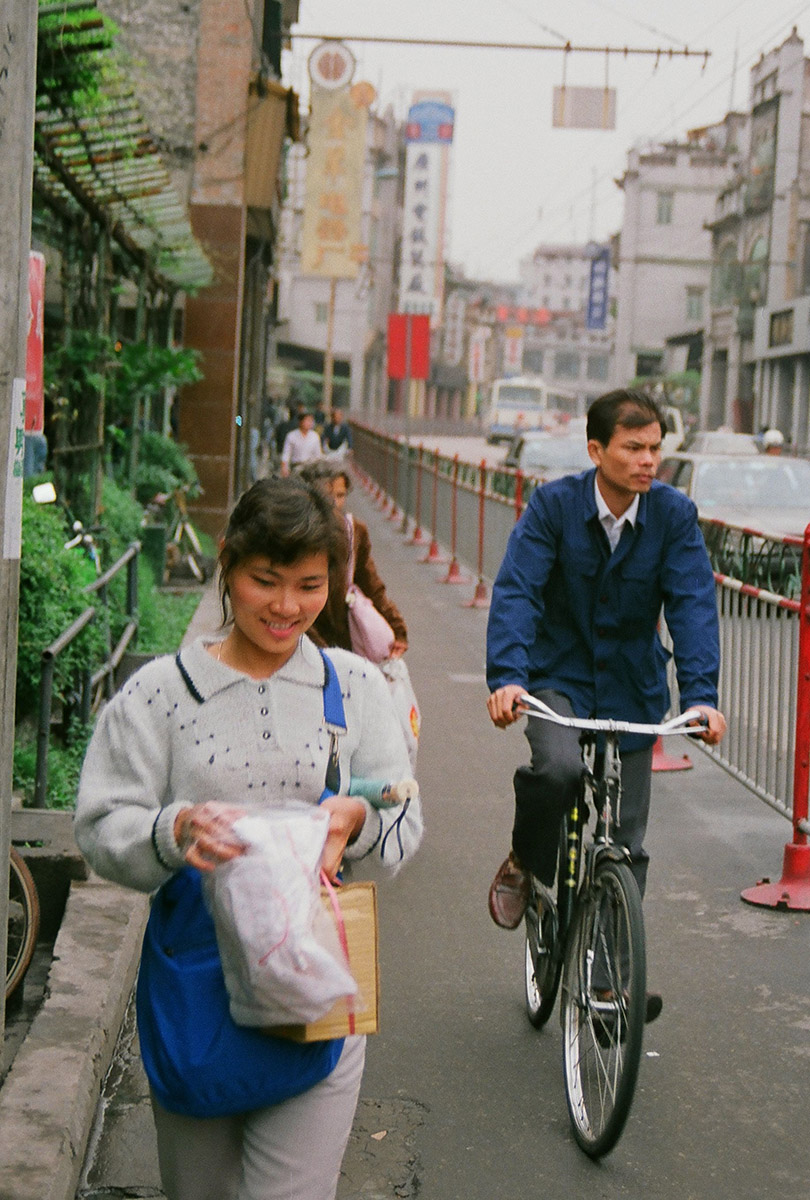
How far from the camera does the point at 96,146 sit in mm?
11281

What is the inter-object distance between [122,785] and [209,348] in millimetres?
16623

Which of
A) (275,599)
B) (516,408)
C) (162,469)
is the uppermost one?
(516,408)

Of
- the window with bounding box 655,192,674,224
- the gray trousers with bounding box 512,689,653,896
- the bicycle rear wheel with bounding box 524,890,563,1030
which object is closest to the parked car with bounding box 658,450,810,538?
the bicycle rear wheel with bounding box 524,890,563,1030

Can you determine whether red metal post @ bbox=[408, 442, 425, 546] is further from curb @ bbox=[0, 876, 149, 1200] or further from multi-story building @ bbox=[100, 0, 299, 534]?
curb @ bbox=[0, 876, 149, 1200]

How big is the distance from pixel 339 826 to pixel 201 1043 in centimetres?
41

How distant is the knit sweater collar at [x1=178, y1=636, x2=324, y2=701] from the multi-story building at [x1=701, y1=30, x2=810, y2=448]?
52557 mm

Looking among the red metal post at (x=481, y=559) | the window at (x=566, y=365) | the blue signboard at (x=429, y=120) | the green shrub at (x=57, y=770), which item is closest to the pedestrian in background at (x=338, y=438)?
the red metal post at (x=481, y=559)

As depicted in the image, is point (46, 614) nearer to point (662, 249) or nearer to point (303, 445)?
point (303, 445)

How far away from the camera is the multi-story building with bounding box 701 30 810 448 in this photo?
188 ft

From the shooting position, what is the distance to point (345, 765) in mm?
2807

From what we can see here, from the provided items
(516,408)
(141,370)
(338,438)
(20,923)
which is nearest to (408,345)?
(338,438)

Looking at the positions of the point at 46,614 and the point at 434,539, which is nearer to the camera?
the point at 46,614

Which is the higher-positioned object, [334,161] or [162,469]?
[334,161]

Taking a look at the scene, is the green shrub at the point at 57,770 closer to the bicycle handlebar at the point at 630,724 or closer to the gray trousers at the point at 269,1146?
the bicycle handlebar at the point at 630,724
